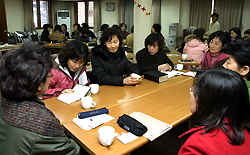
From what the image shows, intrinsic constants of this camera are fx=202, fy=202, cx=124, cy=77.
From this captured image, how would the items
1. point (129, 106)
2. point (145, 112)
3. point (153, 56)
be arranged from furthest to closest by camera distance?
point (153, 56) → point (129, 106) → point (145, 112)

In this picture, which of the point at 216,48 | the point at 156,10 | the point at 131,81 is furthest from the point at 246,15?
the point at 131,81

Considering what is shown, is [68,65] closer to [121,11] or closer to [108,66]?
[108,66]

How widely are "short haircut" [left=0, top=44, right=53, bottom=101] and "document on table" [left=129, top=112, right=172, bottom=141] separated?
725mm

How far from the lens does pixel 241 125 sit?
0.91 meters

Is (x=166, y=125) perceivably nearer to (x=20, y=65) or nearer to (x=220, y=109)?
(x=220, y=109)

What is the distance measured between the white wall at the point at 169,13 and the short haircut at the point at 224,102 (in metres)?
8.48

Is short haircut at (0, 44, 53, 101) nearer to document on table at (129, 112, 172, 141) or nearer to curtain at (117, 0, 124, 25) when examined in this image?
document on table at (129, 112, 172, 141)

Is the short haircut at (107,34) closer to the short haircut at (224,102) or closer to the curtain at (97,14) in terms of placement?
the short haircut at (224,102)

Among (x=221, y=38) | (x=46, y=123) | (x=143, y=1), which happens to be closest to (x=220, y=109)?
(x=46, y=123)

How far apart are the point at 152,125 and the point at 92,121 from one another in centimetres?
42

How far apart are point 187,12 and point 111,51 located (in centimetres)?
737

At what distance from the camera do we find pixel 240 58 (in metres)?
1.82

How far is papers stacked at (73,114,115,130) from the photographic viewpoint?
1379mm

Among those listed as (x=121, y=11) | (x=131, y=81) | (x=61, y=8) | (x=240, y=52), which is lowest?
(x=131, y=81)
